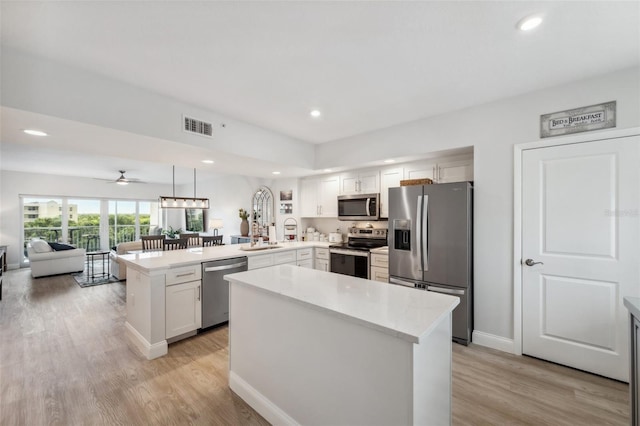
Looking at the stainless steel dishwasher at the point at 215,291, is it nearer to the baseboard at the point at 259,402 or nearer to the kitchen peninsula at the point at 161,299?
the kitchen peninsula at the point at 161,299

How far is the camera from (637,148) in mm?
2123

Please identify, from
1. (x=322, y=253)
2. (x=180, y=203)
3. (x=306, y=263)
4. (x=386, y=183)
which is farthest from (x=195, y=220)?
(x=386, y=183)

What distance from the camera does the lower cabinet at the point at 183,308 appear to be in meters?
2.75

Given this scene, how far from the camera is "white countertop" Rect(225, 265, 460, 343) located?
46.6 inches

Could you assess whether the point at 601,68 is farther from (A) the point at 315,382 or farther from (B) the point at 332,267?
(B) the point at 332,267

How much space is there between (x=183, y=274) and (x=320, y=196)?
2.78m

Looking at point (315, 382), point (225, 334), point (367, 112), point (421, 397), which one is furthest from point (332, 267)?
point (421, 397)

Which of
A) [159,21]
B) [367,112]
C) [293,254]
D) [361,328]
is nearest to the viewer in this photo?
[361,328]

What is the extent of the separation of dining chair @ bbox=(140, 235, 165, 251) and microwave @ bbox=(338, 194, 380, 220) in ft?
11.9

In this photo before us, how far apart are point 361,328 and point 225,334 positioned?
2433mm

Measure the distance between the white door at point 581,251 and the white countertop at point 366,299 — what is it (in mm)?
1727

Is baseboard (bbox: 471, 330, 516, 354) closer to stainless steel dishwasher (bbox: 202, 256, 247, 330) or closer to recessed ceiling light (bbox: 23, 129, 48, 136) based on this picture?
stainless steel dishwasher (bbox: 202, 256, 247, 330)

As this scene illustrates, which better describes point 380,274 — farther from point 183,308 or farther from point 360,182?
point 183,308

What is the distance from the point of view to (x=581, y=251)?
234 cm
